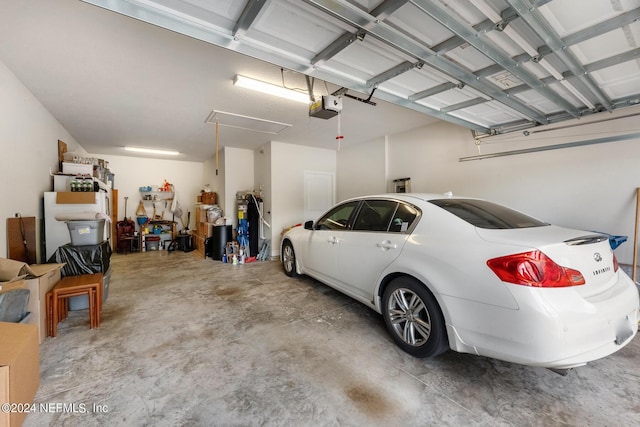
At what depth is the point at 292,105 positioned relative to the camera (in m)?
3.76

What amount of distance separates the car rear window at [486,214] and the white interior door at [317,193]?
4.40m

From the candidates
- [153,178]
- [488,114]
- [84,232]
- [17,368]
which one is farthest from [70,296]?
[153,178]

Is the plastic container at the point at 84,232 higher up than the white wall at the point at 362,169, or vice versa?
the white wall at the point at 362,169

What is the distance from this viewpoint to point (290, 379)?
1770 millimetres

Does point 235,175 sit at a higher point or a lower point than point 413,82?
lower

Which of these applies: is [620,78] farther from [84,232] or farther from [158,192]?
[158,192]

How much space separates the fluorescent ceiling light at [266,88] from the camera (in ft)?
9.49

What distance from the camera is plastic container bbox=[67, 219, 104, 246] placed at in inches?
118

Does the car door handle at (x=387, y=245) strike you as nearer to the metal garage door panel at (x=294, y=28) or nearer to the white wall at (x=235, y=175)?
the metal garage door panel at (x=294, y=28)

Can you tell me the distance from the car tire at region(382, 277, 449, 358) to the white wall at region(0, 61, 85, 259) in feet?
13.1

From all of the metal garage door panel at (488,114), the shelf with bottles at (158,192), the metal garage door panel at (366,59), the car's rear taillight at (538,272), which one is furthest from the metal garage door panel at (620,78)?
the shelf with bottles at (158,192)

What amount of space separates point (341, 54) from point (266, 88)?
1.31 meters

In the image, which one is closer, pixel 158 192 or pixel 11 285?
pixel 11 285

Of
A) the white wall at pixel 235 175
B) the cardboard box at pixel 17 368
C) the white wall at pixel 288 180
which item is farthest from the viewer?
the white wall at pixel 235 175
